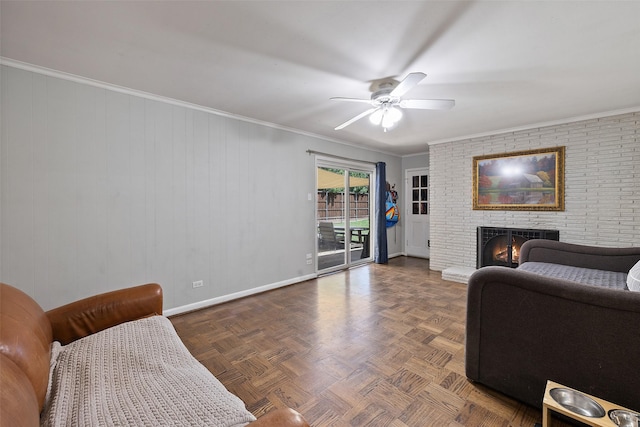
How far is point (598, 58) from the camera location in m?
2.18

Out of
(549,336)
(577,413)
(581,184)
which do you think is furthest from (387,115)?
(581,184)

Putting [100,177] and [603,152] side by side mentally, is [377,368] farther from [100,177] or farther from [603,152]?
[603,152]

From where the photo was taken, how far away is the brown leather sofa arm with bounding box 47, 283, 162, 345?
155 centimetres

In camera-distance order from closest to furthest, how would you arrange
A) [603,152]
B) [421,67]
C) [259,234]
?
[421,67] → [603,152] → [259,234]

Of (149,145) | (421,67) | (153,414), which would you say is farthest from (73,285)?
(421,67)

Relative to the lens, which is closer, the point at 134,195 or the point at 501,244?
the point at 134,195

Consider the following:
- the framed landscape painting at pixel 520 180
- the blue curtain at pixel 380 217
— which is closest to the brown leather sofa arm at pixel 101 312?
the blue curtain at pixel 380 217

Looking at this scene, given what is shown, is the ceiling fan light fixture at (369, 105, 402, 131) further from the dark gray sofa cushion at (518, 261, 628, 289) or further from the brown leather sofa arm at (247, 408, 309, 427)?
the brown leather sofa arm at (247, 408, 309, 427)

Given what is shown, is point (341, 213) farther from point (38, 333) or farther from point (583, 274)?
point (38, 333)

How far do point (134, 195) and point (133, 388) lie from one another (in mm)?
2253

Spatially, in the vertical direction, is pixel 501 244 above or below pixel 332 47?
below

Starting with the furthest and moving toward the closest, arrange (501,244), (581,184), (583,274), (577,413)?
(501,244), (581,184), (583,274), (577,413)

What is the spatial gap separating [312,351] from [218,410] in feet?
4.76

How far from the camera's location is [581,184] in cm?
378
